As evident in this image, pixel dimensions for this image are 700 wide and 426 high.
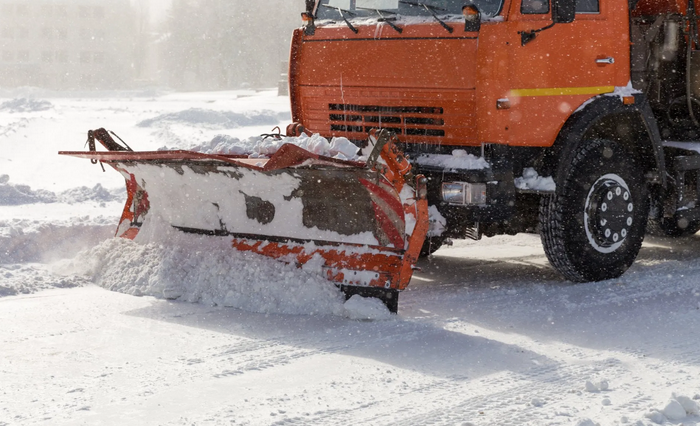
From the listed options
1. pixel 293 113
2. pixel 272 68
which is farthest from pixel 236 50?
pixel 293 113

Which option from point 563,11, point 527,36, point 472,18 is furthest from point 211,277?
point 563,11

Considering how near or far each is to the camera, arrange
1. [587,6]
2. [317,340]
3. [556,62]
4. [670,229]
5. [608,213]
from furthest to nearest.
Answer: [670,229] < [608,213] < [587,6] < [556,62] < [317,340]

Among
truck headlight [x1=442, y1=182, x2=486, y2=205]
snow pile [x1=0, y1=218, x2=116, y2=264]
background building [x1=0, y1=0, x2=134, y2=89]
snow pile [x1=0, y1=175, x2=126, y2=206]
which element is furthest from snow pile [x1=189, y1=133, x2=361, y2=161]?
background building [x1=0, y1=0, x2=134, y2=89]

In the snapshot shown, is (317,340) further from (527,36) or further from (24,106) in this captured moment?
(24,106)

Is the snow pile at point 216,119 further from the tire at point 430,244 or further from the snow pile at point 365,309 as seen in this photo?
the snow pile at point 365,309

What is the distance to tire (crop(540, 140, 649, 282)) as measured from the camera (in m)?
5.96

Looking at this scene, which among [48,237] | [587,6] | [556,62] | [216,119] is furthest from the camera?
[216,119]

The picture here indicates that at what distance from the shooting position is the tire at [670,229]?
7781 millimetres

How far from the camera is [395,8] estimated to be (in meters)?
6.08

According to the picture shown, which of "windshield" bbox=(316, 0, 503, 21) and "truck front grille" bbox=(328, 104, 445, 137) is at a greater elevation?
"windshield" bbox=(316, 0, 503, 21)

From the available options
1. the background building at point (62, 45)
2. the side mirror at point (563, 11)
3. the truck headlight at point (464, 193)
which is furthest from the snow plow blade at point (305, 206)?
the background building at point (62, 45)

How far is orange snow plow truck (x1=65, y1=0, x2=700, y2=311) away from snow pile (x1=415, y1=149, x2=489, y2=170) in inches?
0.5

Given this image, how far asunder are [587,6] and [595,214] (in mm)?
1374

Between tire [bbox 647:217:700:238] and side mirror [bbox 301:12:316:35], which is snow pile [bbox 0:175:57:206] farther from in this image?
tire [bbox 647:217:700:238]
